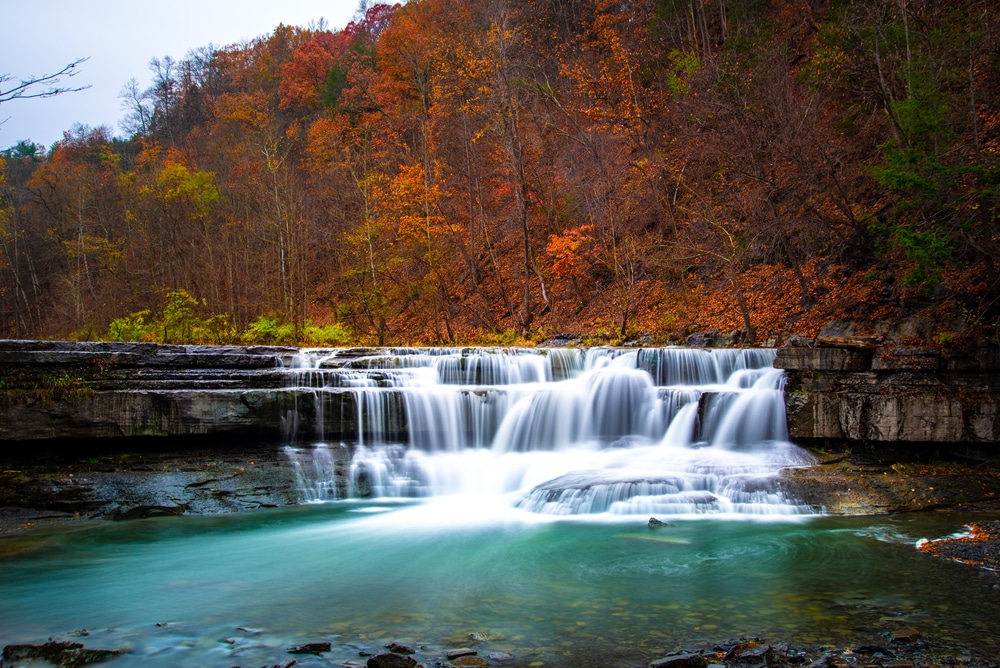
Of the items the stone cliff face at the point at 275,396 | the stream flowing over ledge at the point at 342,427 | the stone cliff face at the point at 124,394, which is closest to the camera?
the stream flowing over ledge at the point at 342,427

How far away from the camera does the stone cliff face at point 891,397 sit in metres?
10.1

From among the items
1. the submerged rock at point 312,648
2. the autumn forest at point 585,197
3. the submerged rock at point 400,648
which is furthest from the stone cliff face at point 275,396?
the submerged rock at point 400,648

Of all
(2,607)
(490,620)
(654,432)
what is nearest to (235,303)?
(654,432)

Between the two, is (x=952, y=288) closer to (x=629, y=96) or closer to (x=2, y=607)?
(x=2, y=607)

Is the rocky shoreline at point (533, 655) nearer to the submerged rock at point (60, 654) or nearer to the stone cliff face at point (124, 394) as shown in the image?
the submerged rock at point (60, 654)

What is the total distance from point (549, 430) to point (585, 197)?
11.5m

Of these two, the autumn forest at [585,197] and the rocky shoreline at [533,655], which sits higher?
the autumn forest at [585,197]

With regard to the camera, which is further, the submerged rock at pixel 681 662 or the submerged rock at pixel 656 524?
the submerged rock at pixel 656 524

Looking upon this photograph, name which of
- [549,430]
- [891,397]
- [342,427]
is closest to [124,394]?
[342,427]

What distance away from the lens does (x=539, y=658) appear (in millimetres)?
4734

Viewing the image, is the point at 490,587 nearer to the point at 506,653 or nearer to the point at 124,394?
the point at 506,653

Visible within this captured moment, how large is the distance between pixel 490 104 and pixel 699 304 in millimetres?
10673

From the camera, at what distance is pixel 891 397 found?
409 inches

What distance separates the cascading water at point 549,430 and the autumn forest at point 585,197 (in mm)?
3299
